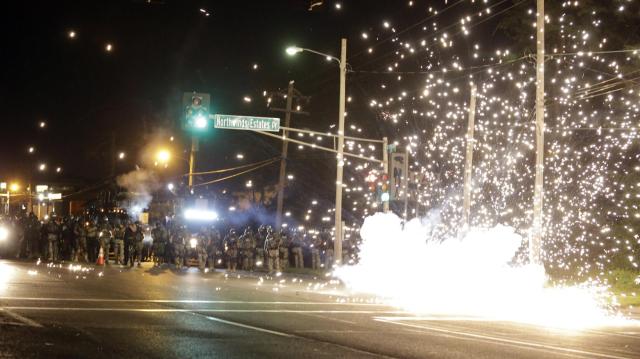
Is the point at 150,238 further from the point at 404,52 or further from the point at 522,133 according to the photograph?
the point at 522,133

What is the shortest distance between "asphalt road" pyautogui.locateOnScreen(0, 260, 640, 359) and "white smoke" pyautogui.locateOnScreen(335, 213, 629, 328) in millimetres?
2094

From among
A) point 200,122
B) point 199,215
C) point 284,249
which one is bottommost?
point 284,249

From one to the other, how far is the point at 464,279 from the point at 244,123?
938cm

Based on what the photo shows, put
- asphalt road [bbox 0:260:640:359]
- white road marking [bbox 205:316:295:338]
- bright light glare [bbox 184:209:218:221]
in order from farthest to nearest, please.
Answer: bright light glare [bbox 184:209:218:221] → white road marking [bbox 205:316:295:338] → asphalt road [bbox 0:260:640:359]

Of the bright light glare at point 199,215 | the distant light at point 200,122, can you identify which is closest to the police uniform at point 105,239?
the bright light glare at point 199,215

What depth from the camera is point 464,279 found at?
84.3 ft

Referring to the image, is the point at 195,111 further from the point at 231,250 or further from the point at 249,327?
the point at 249,327

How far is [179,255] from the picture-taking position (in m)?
30.9

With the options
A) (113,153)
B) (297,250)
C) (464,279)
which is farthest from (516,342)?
(113,153)

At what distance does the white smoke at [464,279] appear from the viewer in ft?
60.9

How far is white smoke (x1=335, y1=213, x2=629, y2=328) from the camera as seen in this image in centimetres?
1856

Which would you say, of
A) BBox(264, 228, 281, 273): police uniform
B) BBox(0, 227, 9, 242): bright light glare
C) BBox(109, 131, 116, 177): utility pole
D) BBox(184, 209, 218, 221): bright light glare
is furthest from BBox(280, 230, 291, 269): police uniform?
BBox(109, 131, 116, 177): utility pole

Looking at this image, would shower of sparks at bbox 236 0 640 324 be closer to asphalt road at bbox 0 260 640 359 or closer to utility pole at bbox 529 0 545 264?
utility pole at bbox 529 0 545 264

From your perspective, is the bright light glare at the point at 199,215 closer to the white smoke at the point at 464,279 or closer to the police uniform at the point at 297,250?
the police uniform at the point at 297,250
